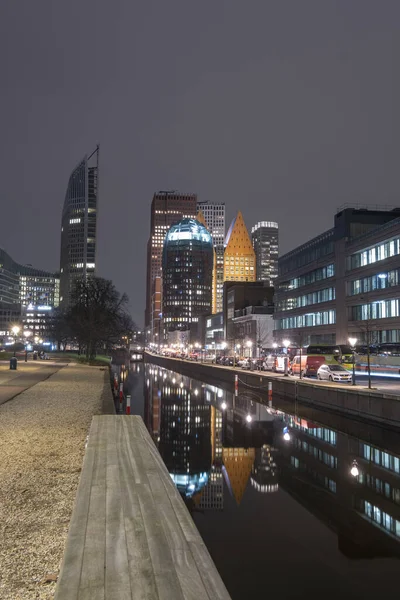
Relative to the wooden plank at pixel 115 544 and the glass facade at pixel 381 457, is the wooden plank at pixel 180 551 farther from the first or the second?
the glass facade at pixel 381 457

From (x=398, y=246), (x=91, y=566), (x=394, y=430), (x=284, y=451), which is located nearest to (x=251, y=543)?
(x=91, y=566)

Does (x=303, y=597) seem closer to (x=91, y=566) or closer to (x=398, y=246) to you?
(x=91, y=566)

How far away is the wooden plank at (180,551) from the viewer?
500 centimetres

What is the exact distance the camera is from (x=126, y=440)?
518 inches

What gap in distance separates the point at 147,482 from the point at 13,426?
860 centimetres

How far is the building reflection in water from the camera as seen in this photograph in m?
12.8

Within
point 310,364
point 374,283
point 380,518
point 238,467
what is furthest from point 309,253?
point 380,518

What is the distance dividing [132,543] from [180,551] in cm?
62

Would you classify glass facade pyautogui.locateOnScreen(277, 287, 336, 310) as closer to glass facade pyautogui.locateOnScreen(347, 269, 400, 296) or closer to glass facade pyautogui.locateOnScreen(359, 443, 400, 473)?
glass facade pyautogui.locateOnScreen(347, 269, 400, 296)

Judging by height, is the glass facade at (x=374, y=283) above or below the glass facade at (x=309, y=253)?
below

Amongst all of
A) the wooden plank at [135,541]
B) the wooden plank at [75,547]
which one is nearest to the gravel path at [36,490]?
the wooden plank at [75,547]

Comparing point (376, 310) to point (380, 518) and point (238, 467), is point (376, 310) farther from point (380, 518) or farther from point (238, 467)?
point (380, 518)

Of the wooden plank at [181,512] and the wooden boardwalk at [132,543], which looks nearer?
the wooden boardwalk at [132,543]

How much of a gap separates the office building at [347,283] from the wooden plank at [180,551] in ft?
159
